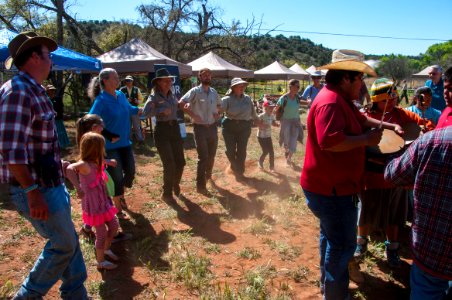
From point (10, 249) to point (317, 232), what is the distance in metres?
3.59

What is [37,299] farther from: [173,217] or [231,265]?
[173,217]

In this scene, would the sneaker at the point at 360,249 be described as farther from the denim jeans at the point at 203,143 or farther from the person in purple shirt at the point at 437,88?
the person in purple shirt at the point at 437,88

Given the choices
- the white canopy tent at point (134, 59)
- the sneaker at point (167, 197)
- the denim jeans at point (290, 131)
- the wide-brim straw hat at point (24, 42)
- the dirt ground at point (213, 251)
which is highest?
the white canopy tent at point (134, 59)

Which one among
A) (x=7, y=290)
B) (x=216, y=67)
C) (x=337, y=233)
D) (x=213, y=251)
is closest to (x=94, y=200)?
(x=7, y=290)

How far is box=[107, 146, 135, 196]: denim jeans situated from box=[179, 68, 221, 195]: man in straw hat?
1356 millimetres

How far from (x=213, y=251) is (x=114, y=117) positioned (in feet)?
6.45

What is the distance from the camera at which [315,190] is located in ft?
8.29

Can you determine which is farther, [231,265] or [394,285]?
[231,265]

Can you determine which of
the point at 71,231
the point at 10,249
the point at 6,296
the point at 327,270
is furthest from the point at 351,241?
the point at 10,249

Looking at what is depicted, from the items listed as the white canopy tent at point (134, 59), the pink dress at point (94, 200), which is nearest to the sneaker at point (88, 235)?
the pink dress at point (94, 200)

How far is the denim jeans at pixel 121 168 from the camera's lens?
445 centimetres

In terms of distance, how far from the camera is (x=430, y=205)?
74.4 inches

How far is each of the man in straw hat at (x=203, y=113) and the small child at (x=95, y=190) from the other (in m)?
2.43

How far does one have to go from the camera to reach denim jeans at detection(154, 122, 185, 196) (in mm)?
5230
